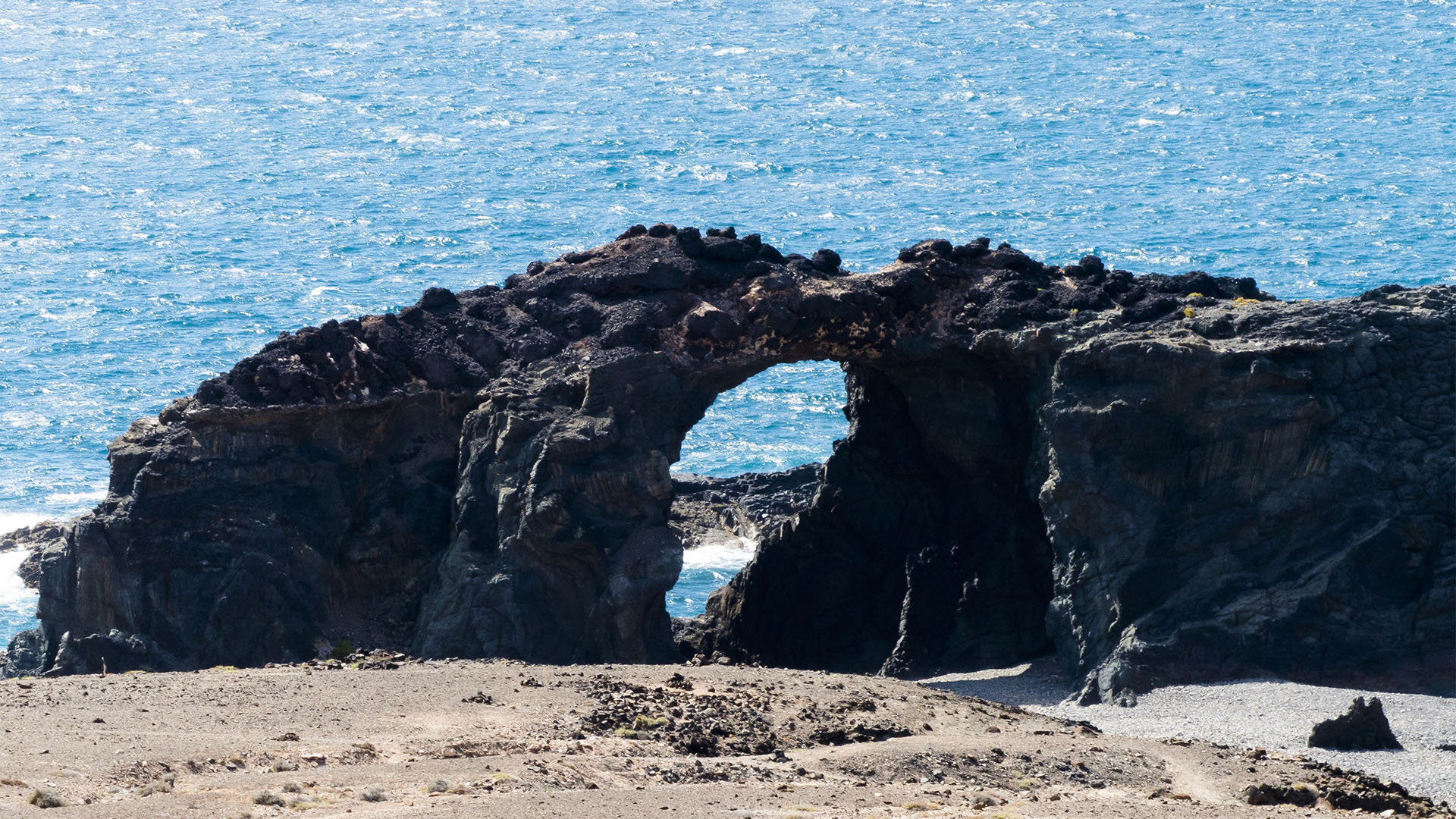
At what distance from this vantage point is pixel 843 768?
93.5 feet

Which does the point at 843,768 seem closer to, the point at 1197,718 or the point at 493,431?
the point at 1197,718

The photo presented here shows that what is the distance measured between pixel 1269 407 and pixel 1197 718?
243 inches

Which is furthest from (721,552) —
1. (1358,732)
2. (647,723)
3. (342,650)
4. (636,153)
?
(636,153)

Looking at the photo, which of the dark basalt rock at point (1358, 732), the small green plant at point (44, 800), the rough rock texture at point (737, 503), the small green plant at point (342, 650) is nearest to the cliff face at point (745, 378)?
the small green plant at point (342, 650)

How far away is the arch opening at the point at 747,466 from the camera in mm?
62875

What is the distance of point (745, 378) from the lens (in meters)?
40.9

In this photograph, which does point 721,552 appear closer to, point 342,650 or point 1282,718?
point 342,650

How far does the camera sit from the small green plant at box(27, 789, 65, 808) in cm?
2364

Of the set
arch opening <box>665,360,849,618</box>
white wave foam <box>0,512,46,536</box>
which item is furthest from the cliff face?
white wave foam <box>0,512,46,536</box>

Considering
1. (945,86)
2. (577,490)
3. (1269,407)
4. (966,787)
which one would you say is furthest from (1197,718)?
(945,86)

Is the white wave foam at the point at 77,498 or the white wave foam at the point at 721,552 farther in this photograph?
the white wave foam at the point at 77,498

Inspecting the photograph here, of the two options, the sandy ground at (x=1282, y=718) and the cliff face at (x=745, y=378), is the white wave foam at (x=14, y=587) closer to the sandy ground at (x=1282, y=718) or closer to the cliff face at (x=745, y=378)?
the cliff face at (x=745, y=378)

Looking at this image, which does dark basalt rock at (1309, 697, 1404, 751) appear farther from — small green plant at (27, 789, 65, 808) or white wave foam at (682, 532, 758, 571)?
white wave foam at (682, 532, 758, 571)

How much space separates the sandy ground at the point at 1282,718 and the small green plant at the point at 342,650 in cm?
1224
